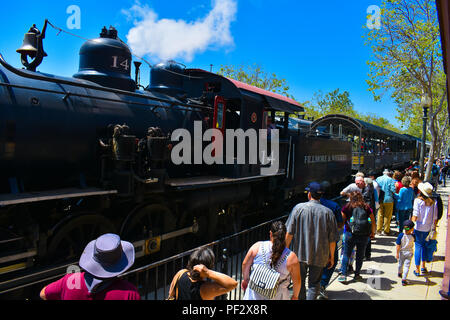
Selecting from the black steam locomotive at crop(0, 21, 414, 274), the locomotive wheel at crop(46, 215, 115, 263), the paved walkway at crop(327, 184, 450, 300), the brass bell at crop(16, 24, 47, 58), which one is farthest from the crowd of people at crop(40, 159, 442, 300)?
the brass bell at crop(16, 24, 47, 58)

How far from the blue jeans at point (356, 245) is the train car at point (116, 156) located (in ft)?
7.73

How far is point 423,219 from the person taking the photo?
5664mm

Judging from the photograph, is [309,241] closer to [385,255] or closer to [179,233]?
[179,233]

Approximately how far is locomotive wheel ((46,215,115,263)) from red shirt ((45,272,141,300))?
7.10ft

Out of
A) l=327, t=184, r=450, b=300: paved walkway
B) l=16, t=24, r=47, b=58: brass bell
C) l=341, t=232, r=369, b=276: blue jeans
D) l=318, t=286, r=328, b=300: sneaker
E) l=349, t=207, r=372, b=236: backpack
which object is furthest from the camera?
l=341, t=232, r=369, b=276: blue jeans

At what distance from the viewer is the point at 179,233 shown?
5746 mm

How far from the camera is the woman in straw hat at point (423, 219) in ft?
18.6

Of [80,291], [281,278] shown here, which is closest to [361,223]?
A: [281,278]

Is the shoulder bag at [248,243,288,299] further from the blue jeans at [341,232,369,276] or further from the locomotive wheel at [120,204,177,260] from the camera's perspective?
the blue jeans at [341,232,369,276]

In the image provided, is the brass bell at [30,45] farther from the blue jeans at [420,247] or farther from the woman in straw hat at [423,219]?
the blue jeans at [420,247]

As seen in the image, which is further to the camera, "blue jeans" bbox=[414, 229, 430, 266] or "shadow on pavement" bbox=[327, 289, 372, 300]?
"blue jeans" bbox=[414, 229, 430, 266]

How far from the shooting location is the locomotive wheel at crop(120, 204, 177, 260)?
5.00 m

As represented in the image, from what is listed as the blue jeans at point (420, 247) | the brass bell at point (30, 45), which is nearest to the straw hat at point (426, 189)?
the blue jeans at point (420, 247)

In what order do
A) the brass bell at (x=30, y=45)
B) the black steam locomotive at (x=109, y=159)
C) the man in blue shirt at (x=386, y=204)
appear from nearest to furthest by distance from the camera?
the black steam locomotive at (x=109, y=159)
the brass bell at (x=30, y=45)
the man in blue shirt at (x=386, y=204)
